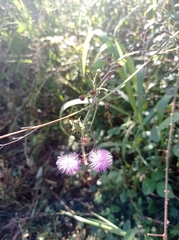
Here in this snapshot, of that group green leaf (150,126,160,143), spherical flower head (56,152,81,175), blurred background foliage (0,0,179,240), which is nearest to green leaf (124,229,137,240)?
blurred background foliage (0,0,179,240)

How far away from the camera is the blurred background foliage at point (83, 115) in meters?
1.35

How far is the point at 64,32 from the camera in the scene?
163 cm

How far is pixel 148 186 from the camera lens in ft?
4.33

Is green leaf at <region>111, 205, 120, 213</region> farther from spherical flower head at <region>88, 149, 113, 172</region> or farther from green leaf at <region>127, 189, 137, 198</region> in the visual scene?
spherical flower head at <region>88, 149, 113, 172</region>

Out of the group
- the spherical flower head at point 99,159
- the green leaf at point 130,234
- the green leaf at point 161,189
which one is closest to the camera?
the spherical flower head at point 99,159

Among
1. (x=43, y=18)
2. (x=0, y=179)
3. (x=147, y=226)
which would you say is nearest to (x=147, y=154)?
(x=147, y=226)

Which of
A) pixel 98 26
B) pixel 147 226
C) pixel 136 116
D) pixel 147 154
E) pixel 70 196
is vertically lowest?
pixel 147 226

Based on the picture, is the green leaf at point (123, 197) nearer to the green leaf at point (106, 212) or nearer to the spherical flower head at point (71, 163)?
the green leaf at point (106, 212)

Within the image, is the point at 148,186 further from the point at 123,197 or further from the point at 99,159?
the point at 99,159

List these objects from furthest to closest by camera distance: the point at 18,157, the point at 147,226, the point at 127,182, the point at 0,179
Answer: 1. the point at 18,157
2. the point at 0,179
3. the point at 127,182
4. the point at 147,226

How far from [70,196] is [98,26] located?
639mm

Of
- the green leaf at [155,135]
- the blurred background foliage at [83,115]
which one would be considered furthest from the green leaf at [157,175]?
the green leaf at [155,135]

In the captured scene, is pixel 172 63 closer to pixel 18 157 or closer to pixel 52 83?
pixel 52 83

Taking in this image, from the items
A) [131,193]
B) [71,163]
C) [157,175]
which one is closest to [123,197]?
[131,193]
